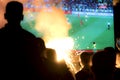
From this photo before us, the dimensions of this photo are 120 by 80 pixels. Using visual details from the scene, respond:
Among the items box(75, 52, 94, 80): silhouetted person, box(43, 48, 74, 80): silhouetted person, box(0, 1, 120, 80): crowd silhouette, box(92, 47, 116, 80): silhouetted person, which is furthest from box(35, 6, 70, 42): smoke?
box(92, 47, 116, 80): silhouetted person

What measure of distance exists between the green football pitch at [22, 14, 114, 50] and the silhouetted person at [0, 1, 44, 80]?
13.9ft

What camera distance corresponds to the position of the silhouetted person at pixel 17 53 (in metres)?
2.29

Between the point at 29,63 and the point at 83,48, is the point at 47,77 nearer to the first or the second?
the point at 29,63

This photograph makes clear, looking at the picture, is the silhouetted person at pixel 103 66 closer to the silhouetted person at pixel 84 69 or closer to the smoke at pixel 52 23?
the silhouetted person at pixel 84 69

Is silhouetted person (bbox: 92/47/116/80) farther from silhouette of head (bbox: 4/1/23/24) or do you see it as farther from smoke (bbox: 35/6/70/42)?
smoke (bbox: 35/6/70/42)

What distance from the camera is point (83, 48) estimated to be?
668cm

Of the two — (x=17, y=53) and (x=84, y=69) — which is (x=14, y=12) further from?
(x=84, y=69)

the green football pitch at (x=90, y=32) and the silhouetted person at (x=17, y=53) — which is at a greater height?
the silhouetted person at (x=17, y=53)

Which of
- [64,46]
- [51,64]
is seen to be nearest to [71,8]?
[64,46]

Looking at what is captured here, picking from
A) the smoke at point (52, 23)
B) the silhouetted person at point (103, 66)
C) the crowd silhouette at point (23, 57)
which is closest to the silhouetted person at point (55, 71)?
the crowd silhouette at point (23, 57)

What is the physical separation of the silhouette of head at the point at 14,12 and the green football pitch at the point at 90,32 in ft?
13.4

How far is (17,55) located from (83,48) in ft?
14.5

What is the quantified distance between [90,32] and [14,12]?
458 cm

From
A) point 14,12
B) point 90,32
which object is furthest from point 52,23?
point 14,12
